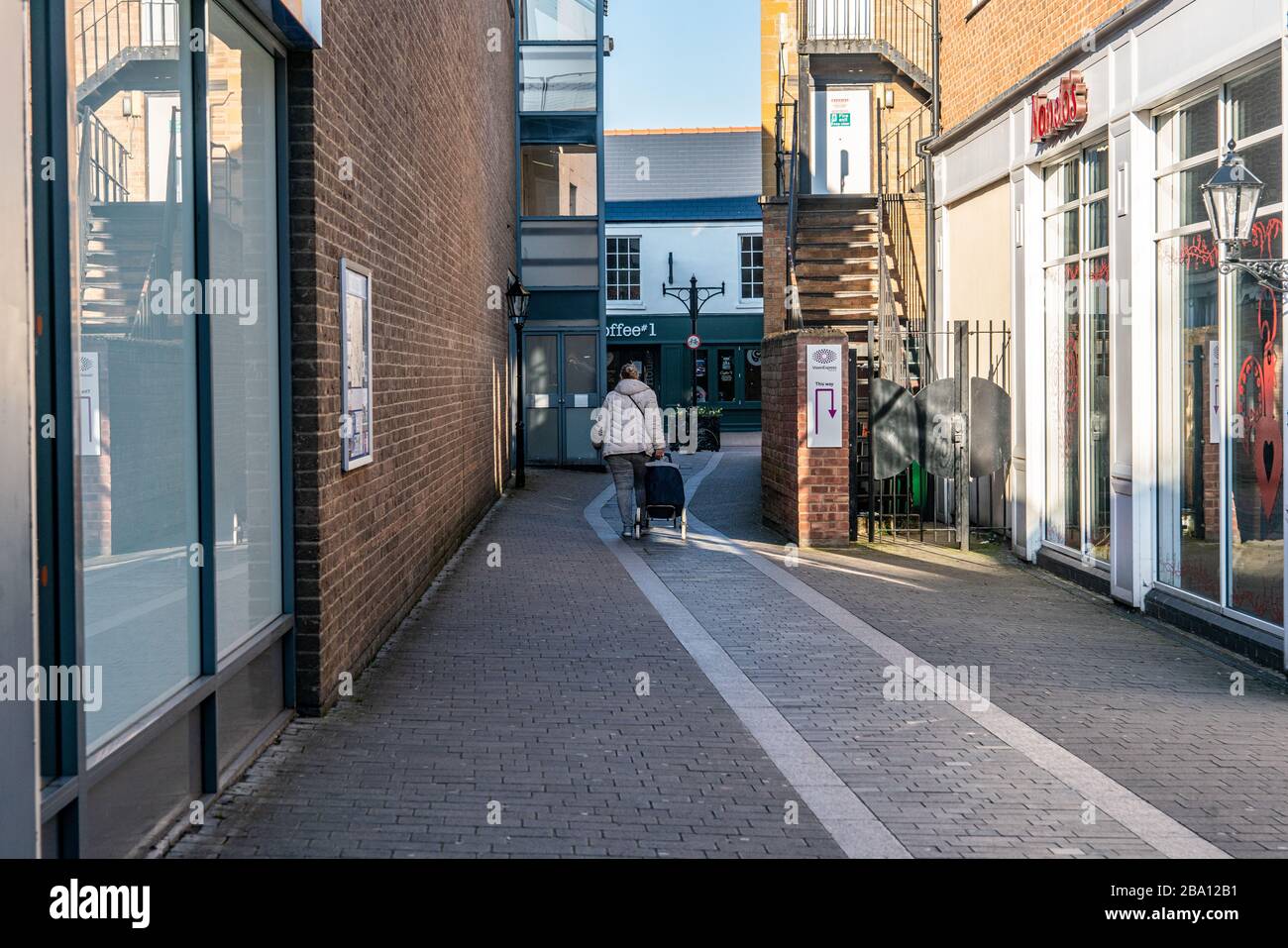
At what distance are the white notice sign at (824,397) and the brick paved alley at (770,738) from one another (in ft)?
10.3

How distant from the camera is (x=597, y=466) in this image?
2694 centimetres

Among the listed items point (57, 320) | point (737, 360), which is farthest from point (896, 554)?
point (737, 360)

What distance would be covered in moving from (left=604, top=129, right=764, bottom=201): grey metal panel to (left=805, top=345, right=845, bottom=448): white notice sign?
3587cm

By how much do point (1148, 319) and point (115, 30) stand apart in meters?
7.97

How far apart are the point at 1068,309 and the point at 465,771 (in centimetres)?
839

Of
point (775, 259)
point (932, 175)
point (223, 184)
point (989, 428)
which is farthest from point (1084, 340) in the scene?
point (775, 259)

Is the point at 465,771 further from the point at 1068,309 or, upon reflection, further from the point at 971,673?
the point at 1068,309

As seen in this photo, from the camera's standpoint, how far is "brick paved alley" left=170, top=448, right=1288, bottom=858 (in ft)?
17.6

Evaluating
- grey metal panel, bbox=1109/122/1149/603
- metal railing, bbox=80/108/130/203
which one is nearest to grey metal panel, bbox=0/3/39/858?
metal railing, bbox=80/108/130/203

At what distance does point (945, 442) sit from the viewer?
14766 mm

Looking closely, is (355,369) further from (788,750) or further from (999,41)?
(999,41)

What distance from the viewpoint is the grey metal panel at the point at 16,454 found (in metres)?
3.63

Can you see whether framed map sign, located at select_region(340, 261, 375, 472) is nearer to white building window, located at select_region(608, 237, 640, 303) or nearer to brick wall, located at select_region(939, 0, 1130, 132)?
brick wall, located at select_region(939, 0, 1130, 132)

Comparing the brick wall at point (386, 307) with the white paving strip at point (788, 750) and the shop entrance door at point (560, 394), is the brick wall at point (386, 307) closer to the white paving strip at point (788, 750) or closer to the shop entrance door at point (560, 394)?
the white paving strip at point (788, 750)
